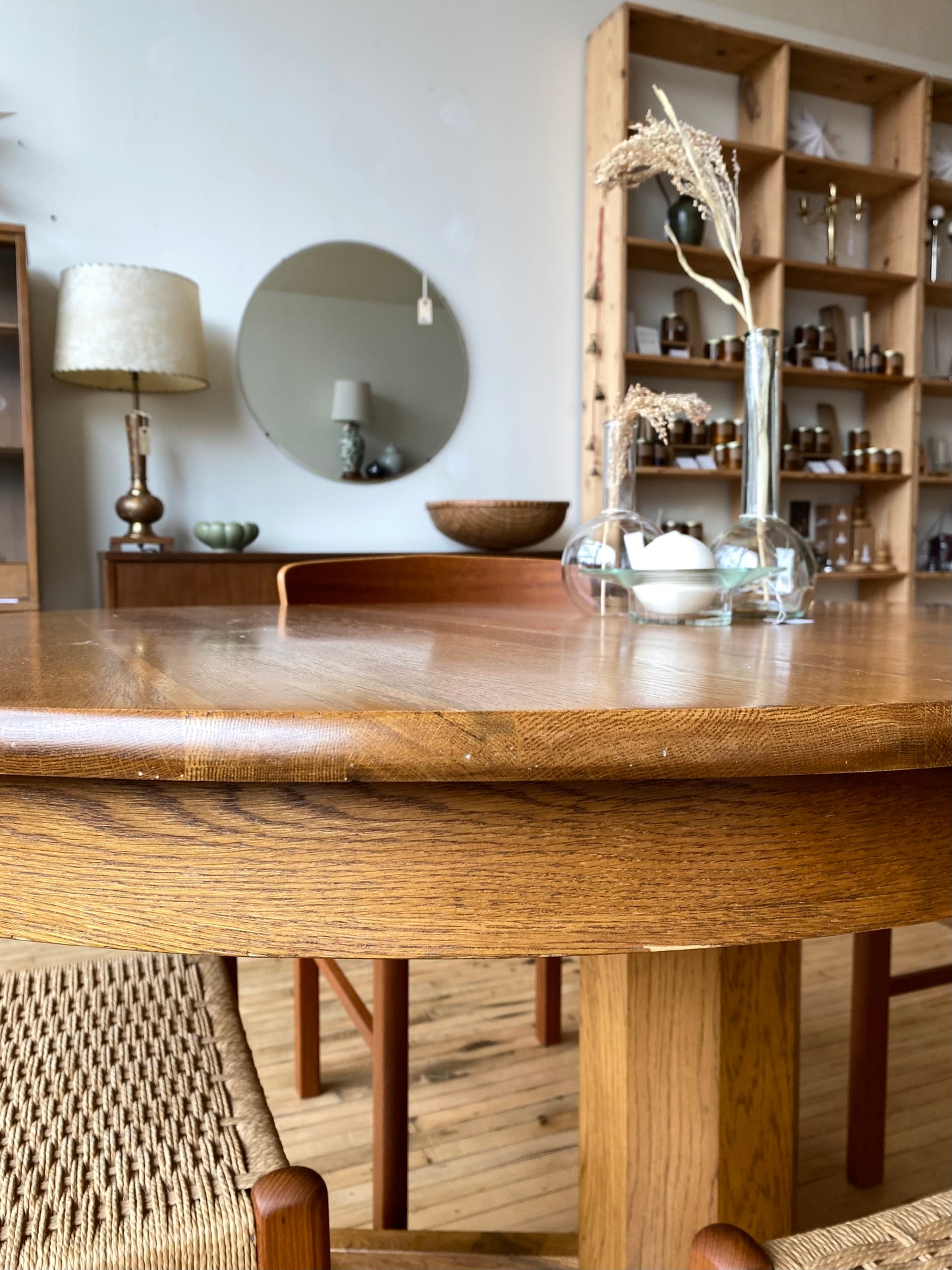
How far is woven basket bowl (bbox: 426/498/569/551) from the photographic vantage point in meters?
3.11

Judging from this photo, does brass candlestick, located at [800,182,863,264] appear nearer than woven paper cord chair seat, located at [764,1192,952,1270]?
No

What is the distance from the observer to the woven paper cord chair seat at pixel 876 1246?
0.45 metres

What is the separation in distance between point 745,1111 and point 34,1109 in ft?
2.03

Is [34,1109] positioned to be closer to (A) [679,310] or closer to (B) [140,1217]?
(B) [140,1217]

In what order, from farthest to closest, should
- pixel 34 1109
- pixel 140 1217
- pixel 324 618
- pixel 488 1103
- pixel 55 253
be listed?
pixel 55 253 → pixel 488 1103 → pixel 324 618 → pixel 34 1109 → pixel 140 1217

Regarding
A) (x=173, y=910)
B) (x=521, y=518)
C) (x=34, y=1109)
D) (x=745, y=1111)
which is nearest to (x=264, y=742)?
(x=173, y=910)

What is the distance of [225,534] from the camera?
2.98 metres

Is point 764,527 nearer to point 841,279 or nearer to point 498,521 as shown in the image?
point 498,521

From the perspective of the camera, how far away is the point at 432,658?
2.04ft

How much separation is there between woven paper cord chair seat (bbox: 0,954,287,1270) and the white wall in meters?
2.45

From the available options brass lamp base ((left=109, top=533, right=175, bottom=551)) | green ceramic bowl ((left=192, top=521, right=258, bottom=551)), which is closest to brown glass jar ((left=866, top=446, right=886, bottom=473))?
green ceramic bowl ((left=192, top=521, right=258, bottom=551))

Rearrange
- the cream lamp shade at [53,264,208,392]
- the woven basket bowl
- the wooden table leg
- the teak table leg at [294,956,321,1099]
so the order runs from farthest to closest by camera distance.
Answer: the woven basket bowl
the cream lamp shade at [53,264,208,392]
the teak table leg at [294,956,321,1099]
the wooden table leg

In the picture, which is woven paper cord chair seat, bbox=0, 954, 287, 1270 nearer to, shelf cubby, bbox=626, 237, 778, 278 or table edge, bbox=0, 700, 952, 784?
table edge, bbox=0, 700, 952, 784

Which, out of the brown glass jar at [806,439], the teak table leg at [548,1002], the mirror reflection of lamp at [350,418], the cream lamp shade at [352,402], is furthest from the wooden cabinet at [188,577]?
the brown glass jar at [806,439]
